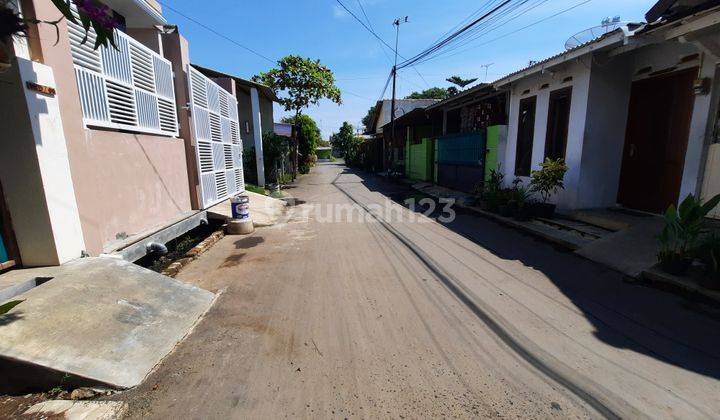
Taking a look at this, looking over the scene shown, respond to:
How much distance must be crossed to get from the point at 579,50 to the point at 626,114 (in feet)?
6.08

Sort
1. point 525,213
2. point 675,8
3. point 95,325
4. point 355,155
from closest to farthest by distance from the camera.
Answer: point 95,325 < point 675,8 < point 525,213 < point 355,155

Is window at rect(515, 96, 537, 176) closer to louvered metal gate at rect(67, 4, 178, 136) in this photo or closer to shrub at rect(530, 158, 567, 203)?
shrub at rect(530, 158, 567, 203)

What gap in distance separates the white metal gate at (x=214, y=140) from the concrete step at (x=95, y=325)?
457 centimetres

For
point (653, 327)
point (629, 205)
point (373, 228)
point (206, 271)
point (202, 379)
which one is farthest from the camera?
point (373, 228)

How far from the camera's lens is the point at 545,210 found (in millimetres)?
7414

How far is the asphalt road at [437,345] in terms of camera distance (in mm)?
2283

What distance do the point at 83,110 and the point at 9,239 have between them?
5.85 ft

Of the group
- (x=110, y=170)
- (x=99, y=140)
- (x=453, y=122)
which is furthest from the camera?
(x=453, y=122)

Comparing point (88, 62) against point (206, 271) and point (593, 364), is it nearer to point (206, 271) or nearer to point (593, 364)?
point (206, 271)

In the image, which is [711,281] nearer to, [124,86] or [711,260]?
[711,260]

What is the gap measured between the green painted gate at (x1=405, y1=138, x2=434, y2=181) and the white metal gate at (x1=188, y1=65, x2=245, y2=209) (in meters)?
9.37

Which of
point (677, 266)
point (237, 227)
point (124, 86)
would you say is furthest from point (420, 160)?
point (124, 86)

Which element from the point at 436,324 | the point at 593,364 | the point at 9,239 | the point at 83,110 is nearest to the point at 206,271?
the point at 9,239

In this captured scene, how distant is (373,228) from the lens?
784 centimetres
